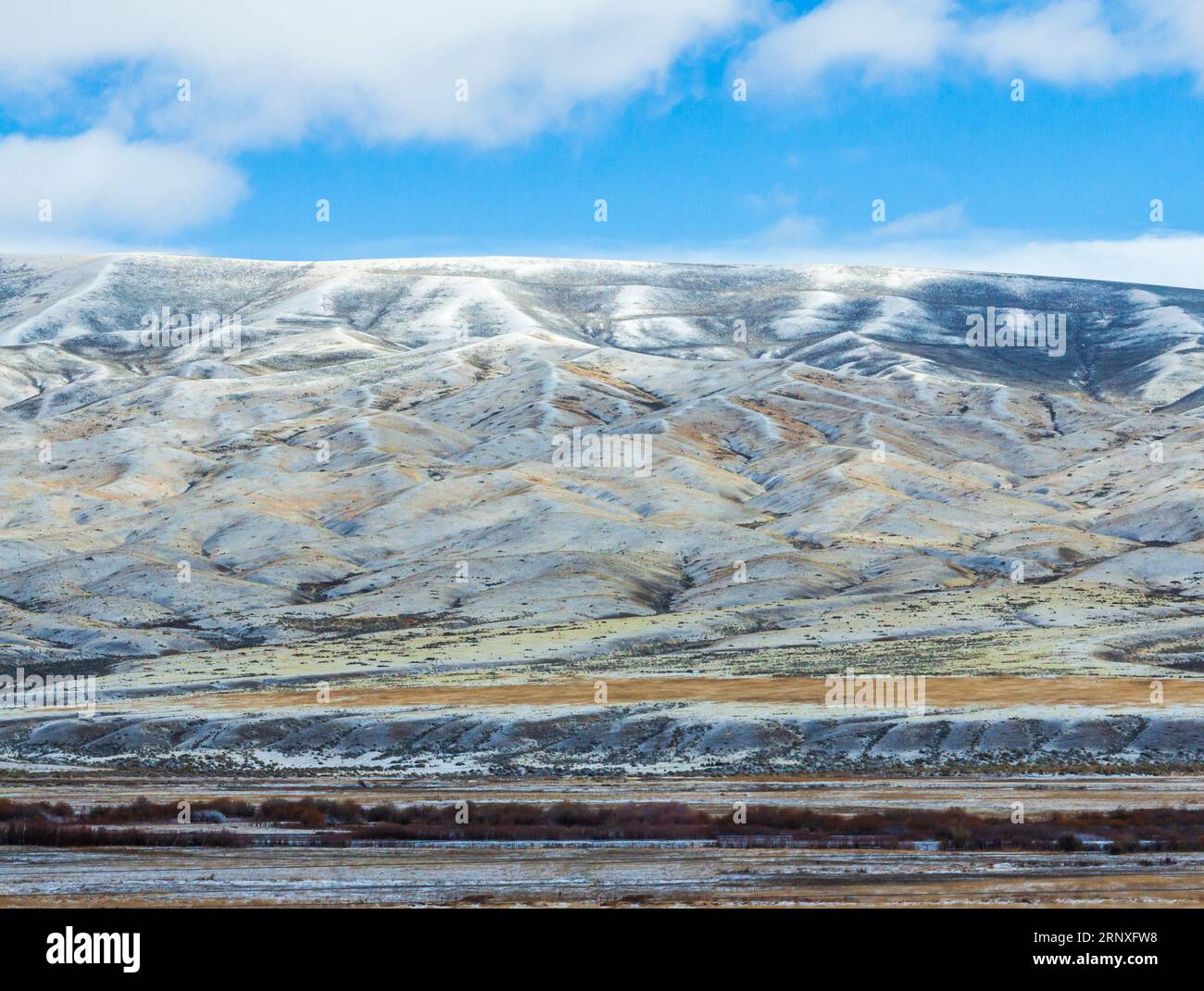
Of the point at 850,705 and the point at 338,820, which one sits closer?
the point at 338,820

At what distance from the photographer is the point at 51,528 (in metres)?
175

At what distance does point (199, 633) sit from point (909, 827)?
9380 centimetres

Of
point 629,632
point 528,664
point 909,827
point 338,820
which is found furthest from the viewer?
point 629,632

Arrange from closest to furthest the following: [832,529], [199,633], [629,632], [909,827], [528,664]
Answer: [909,827] → [528,664] → [629,632] → [199,633] → [832,529]

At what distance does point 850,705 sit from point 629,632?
47.8 meters

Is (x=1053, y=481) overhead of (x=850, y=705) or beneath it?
overhead

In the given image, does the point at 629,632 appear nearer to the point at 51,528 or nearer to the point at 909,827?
the point at 909,827
